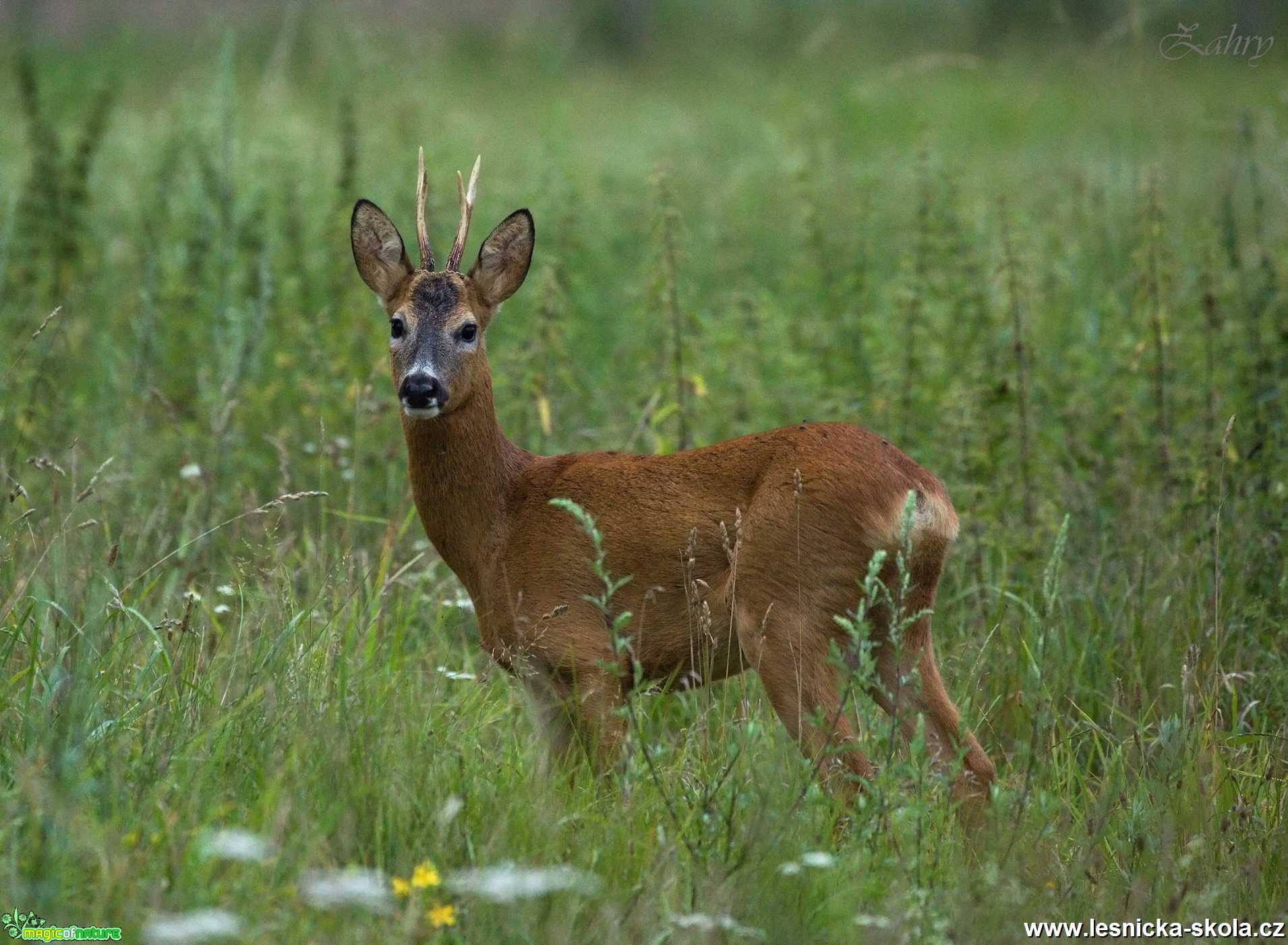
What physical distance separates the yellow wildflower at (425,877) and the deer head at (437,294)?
1.54 meters

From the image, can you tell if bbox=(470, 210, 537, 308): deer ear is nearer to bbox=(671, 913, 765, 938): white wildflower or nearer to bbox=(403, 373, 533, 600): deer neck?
bbox=(403, 373, 533, 600): deer neck

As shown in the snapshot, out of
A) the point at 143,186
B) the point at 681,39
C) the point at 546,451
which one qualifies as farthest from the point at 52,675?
the point at 681,39

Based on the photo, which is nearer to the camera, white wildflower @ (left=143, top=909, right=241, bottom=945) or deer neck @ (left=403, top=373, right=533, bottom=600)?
white wildflower @ (left=143, top=909, right=241, bottom=945)

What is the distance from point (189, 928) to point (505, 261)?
2523 millimetres

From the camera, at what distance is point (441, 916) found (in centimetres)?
260

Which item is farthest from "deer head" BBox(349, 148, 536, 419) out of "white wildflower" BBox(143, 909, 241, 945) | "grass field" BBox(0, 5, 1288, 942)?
"white wildflower" BBox(143, 909, 241, 945)

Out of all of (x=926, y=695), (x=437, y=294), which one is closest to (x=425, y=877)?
(x=926, y=695)

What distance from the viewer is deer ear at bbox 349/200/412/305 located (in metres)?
4.38

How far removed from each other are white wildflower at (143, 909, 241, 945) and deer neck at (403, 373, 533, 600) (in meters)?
1.79

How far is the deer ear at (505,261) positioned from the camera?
4.37m

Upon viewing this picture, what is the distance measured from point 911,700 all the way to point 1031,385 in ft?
6.43

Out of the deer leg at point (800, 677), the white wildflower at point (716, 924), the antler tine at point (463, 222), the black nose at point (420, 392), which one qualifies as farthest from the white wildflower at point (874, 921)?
the antler tine at point (463, 222)

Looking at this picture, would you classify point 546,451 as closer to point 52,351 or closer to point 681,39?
point 52,351

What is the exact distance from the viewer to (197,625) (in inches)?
168
